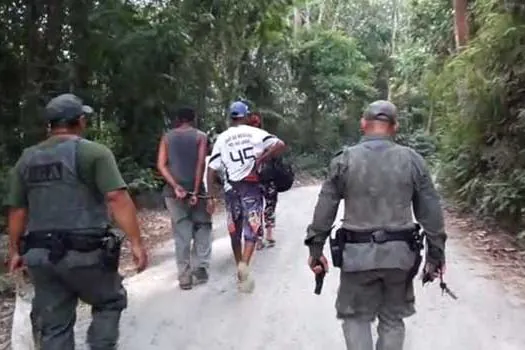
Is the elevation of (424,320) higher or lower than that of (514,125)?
lower

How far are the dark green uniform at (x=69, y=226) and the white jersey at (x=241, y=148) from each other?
3.02 metres

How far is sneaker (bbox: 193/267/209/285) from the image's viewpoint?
28.4 feet

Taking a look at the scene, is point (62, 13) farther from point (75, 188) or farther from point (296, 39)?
point (296, 39)

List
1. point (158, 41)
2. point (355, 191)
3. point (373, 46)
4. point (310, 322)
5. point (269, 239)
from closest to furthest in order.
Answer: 1. point (355, 191)
2. point (310, 322)
3. point (269, 239)
4. point (158, 41)
5. point (373, 46)

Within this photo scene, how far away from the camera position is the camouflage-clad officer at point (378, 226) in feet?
16.2

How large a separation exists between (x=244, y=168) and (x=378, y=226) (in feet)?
10.7

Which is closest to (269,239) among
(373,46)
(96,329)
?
(96,329)

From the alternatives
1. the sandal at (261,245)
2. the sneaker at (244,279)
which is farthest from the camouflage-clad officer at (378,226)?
the sandal at (261,245)

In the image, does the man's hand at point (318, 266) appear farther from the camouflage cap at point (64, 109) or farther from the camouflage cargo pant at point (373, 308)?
the camouflage cap at point (64, 109)

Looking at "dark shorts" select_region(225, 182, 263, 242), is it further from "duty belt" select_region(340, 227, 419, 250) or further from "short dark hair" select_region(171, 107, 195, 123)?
"duty belt" select_region(340, 227, 419, 250)

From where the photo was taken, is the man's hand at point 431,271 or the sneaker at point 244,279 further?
the sneaker at point 244,279

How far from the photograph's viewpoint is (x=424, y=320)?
23.8 ft

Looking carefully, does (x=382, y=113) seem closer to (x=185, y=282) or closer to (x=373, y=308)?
(x=373, y=308)

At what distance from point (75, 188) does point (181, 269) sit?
11.9 ft
